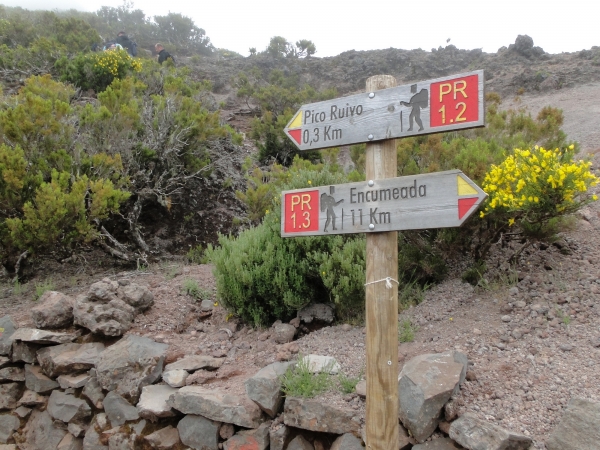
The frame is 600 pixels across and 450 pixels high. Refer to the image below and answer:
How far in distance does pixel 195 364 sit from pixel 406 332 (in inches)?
73.6

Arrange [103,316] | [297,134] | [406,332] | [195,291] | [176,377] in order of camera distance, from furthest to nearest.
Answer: [195,291] → [103,316] → [176,377] → [406,332] → [297,134]

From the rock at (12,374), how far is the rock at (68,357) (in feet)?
1.05

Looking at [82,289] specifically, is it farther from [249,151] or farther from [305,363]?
[249,151]

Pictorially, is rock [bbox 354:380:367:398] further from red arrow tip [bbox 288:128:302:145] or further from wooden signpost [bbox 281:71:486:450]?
red arrow tip [bbox 288:128:302:145]

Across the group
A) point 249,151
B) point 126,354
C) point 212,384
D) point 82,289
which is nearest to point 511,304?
point 212,384

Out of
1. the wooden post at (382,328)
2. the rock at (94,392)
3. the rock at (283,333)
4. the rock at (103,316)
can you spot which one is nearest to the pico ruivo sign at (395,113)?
the wooden post at (382,328)

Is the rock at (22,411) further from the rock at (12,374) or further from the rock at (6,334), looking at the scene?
the rock at (6,334)

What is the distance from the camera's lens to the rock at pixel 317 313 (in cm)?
471

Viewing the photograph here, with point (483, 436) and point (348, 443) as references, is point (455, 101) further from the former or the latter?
point (348, 443)

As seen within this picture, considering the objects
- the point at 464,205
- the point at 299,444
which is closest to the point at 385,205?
the point at 464,205

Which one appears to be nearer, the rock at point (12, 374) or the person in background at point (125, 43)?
the rock at point (12, 374)

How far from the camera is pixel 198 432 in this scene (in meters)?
3.68

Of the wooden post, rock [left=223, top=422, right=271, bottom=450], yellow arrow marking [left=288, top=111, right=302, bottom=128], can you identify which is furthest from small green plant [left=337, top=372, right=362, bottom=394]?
yellow arrow marking [left=288, top=111, right=302, bottom=128]

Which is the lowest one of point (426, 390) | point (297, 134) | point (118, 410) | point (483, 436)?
point (118, 410)
